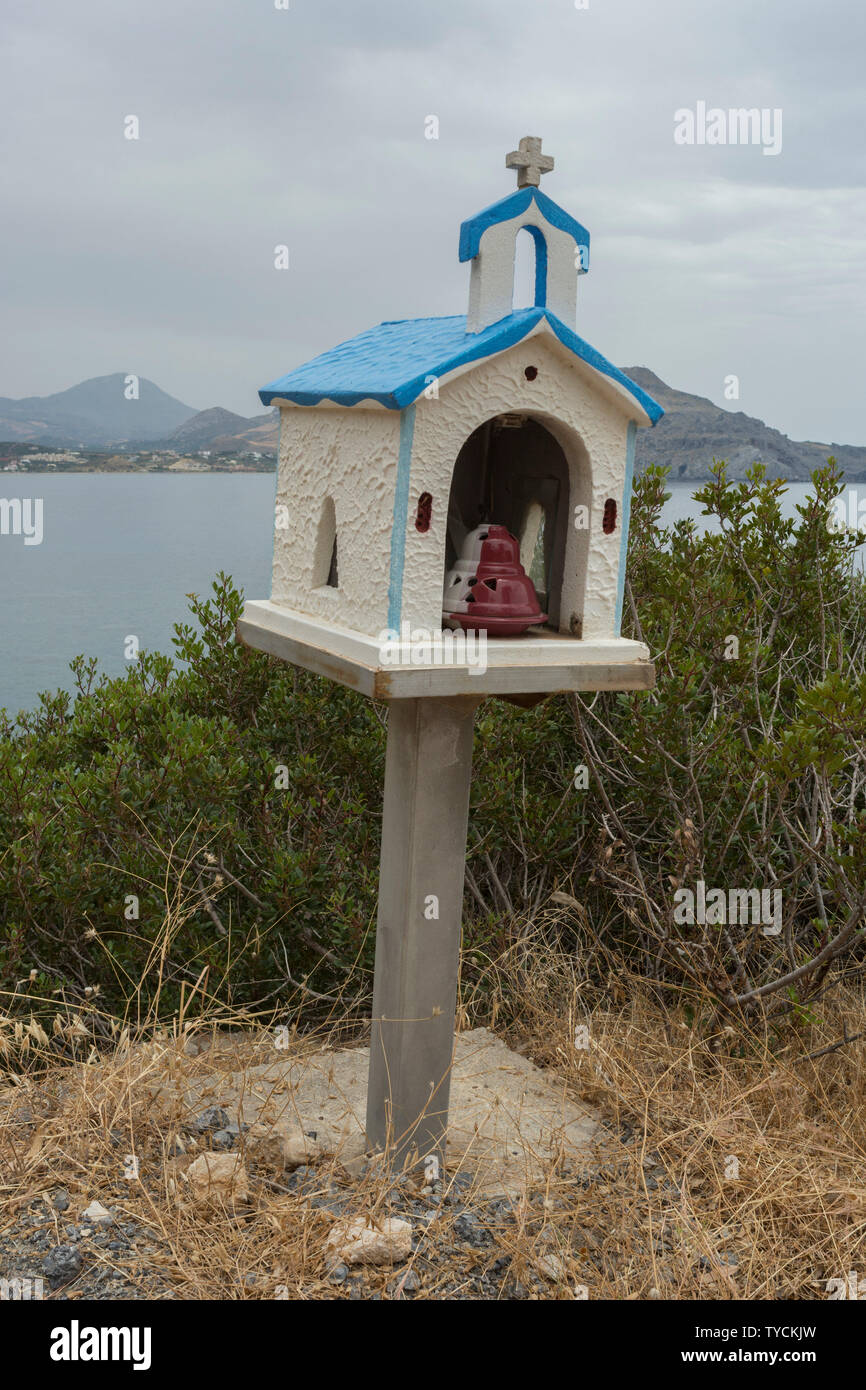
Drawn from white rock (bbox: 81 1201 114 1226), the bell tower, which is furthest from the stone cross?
white rock (bbox: 81 1201 114 1226)

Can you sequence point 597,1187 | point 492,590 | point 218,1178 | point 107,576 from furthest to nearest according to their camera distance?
point 107,576
point 597,1187
point 218,1178
point 492,590

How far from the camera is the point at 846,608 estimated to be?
567 centimetres

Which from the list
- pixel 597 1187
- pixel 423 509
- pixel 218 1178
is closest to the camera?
pixel 423 509

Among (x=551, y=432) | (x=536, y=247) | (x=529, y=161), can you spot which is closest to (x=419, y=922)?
(x=551, y=432)

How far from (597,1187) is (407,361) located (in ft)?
7.69

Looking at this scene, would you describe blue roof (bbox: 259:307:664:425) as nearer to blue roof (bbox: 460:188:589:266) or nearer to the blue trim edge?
the blue trim edge

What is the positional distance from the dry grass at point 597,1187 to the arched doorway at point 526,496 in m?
1.64

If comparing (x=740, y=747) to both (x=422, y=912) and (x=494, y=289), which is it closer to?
(x=422, y=912)

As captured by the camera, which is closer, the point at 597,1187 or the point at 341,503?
the point at 341,503

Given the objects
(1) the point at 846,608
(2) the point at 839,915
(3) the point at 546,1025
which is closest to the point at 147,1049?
(3) the point at 546,1025

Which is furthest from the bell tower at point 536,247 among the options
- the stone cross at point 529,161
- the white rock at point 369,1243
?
the white rock at point 369,1243

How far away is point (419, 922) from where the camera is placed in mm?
3150

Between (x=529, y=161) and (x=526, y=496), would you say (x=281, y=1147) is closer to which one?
(x=526, y=496)

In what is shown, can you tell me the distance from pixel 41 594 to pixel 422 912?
20.4 feet
